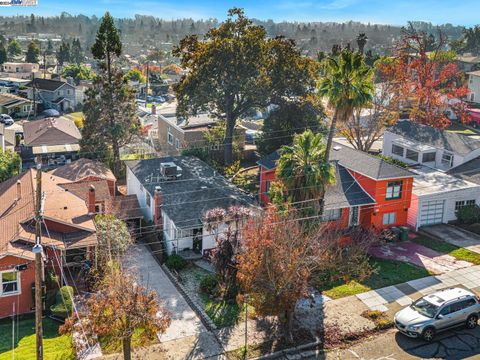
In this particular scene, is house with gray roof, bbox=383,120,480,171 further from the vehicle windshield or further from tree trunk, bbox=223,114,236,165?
the vehicle windshield

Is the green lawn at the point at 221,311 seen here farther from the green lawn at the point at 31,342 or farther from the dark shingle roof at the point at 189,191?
the green lawn at the point at 31,342

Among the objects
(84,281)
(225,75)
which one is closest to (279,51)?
(225,75)

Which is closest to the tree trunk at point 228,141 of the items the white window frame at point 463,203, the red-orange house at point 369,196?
the red-orange house at point 369,196

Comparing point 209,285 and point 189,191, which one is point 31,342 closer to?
point 209,285

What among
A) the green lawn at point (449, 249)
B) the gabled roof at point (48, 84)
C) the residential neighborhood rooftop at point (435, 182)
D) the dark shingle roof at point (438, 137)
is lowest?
the green lawn at point (449, 249)

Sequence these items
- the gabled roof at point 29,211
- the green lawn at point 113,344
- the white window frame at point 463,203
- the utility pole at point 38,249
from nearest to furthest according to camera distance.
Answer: the utility pole at point 38,249, the green lawn at point 113,344, the gabled roof at point 29,211, the white window frame at point 463,203

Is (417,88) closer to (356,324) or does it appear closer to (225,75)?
(225,75)
